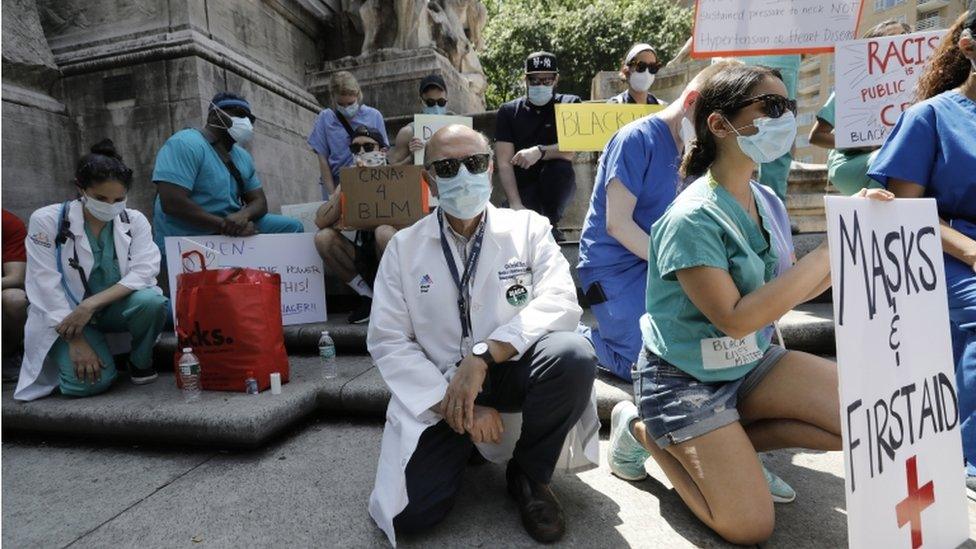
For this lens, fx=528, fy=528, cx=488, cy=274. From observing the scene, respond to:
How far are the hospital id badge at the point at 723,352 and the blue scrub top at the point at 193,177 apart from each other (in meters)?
3.70

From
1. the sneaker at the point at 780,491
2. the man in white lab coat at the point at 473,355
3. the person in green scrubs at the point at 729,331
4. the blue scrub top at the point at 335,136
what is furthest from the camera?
the blue scrub top at the point at 335,136

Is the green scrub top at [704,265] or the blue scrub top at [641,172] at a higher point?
the blue scrub top at [641,172]

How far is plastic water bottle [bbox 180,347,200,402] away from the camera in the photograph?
3029 millimetres

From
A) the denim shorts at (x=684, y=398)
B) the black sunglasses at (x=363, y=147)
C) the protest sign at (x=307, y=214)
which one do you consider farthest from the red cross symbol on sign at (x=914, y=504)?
the protest sign at (x=307, y=214)

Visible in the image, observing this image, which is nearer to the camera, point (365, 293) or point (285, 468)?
point (285, 468)

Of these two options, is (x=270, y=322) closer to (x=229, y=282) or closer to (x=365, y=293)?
(x=229, y=282)

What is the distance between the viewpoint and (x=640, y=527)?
6.37 ft

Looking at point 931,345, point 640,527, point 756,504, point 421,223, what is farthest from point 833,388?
point 421,223

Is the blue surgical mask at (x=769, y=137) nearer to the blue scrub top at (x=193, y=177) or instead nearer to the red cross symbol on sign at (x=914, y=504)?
the red cross symbol on sign at (x=914, y=504)

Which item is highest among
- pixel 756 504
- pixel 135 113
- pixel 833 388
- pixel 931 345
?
pixel 135 113

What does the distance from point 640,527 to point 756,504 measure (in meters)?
0.42

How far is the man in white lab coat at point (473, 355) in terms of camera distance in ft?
6.35

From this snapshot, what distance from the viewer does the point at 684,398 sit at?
6.10 feet

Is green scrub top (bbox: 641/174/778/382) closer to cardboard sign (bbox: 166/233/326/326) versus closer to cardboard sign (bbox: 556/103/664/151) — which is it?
cardboard sign (bbox: 556/103/664/151)
